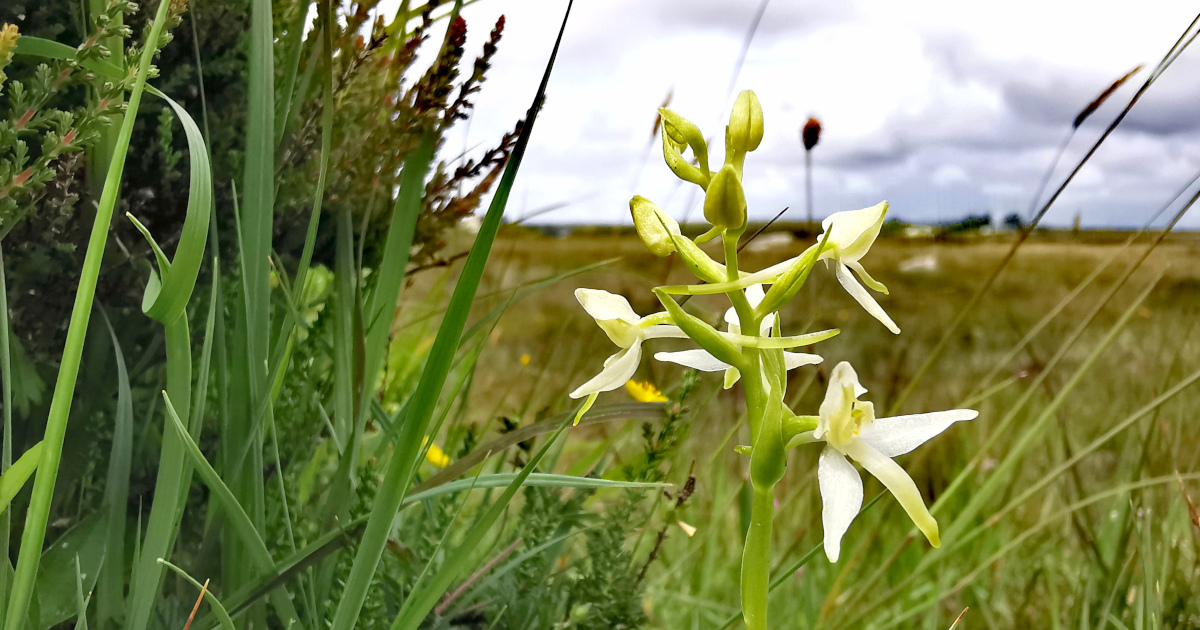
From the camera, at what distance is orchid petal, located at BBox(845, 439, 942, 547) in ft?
1.36

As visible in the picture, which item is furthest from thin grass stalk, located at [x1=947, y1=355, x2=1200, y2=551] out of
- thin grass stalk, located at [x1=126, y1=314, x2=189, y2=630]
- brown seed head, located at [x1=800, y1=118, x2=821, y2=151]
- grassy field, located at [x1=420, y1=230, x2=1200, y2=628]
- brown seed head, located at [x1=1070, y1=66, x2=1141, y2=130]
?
thin grass stalk, located at [x1=126, y1=314, x2=189, y2=630]

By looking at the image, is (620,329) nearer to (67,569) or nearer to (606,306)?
(606,306)

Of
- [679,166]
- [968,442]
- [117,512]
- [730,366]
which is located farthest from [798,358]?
[968,442]

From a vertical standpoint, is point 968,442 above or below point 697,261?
below

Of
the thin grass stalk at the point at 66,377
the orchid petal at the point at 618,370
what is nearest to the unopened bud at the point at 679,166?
the orchid petal at the point at 618,370

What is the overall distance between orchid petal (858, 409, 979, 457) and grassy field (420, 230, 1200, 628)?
10.3 inches

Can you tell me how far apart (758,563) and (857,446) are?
0.09m

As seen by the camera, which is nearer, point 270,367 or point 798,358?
point 798,358

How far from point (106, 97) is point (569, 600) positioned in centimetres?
64

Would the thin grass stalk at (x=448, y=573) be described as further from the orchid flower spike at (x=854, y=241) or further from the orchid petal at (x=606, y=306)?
the orchid flower spike at (x=854, y=241)

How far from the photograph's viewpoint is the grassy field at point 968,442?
107 cm

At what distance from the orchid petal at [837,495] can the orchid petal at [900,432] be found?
0.08 ft

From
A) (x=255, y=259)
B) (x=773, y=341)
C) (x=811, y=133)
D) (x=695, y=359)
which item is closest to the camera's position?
(x=773, y=341)

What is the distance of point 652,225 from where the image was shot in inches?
19.1
